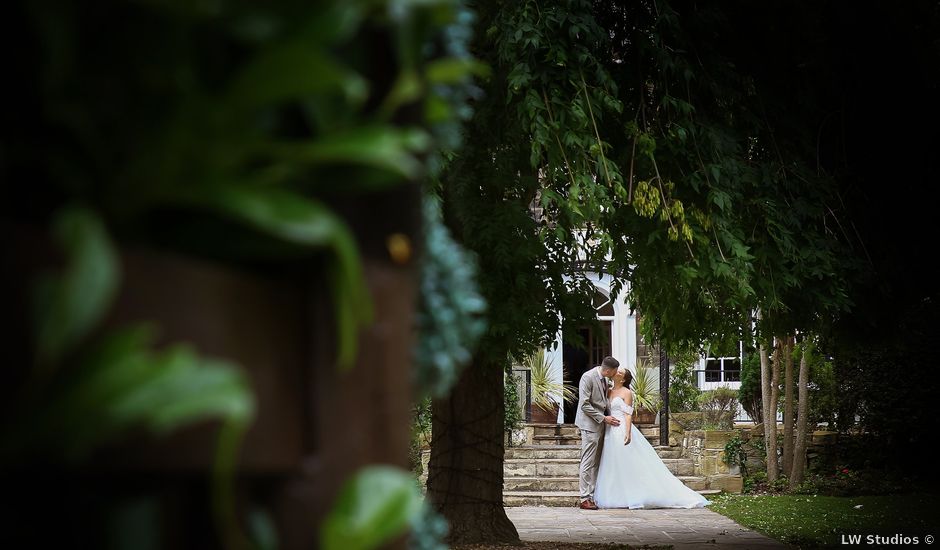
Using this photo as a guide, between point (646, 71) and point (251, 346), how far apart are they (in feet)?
23.7

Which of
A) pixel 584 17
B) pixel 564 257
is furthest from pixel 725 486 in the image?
pixel 584 17

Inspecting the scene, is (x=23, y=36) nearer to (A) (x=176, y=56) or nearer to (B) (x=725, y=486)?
(A) (x=176, y=56)

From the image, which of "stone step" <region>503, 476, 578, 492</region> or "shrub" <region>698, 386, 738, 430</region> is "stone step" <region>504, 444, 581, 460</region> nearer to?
"stone step" <region>503, 476, 578, 492</region>

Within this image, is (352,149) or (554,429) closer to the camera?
(352,149)

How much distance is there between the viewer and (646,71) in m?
7.59

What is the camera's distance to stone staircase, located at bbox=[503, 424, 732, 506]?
48.7 feet

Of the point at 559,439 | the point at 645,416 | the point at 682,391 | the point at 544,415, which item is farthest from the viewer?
the point at 544,415

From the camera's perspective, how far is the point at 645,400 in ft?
61.6

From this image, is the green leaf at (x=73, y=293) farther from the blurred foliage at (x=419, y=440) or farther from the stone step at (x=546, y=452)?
the stone step at (x=546, y=452)

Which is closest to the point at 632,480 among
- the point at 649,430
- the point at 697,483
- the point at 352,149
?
the point at 697,483

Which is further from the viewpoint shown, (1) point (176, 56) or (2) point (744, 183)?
(2) point (744, 183)

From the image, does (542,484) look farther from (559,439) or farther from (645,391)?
(645,391)

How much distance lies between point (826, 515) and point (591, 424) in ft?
11.3

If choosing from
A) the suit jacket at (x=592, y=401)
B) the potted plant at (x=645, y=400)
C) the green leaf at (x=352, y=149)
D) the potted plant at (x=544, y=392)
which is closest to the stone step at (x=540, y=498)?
the suit jacket at (x=592, y=401)
